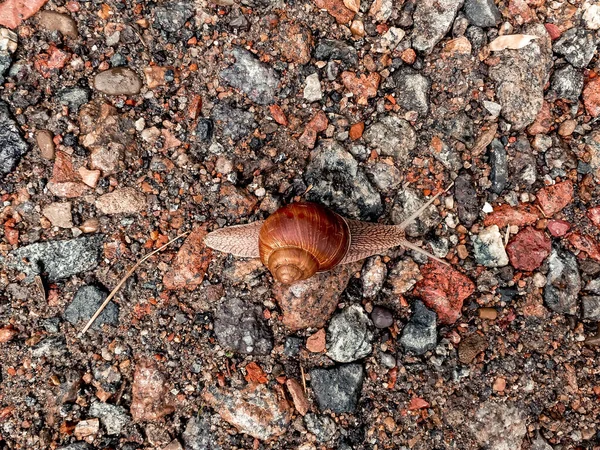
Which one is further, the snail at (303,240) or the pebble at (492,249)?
the pebble at (492,249)

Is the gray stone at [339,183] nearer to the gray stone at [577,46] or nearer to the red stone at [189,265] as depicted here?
the red stone at [189,265]

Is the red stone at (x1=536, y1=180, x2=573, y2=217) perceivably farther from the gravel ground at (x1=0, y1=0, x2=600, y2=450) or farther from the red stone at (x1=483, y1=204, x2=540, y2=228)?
the red stone at (x1=483, y1=204, x2=540, y2=228)

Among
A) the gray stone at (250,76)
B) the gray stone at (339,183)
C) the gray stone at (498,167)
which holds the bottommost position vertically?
the gray stone at (339,183)

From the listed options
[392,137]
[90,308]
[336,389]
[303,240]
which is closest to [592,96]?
[392,137]

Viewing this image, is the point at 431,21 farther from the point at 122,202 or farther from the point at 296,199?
the point at 122,202

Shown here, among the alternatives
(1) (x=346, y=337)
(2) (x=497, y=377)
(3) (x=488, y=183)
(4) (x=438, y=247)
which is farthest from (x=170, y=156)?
(2) (x=497, y=377)

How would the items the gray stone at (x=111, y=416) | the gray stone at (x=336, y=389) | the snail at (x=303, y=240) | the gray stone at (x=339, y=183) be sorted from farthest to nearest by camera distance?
the gray stone at (x=339, y=183) → the gray stone at (x=336, y=389) → the gray stone at (x=111, y=416) → the snail at (x=303, y=240)

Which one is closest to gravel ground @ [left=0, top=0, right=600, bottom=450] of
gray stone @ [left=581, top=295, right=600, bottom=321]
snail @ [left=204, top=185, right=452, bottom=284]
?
gray stone @ [left=581, top=295, right=600, bottom=321]

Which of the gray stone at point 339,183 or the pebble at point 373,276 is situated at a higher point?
the gray stone at point 339,183

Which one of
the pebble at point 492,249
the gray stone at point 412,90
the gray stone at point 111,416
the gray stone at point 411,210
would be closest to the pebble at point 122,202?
the gray stone at point 111,416
